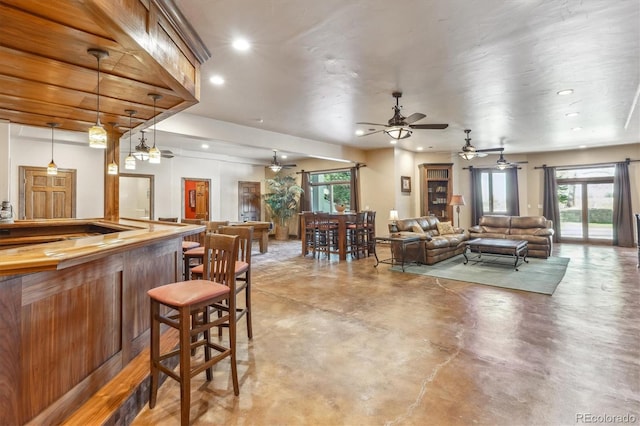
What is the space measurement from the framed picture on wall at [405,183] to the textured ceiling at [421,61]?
3139 millimetres

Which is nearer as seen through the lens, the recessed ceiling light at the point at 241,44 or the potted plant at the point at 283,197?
the recessed ceiling light at the point at 241,44

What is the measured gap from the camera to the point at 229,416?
6.25 ft

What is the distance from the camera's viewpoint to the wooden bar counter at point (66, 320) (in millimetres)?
1395

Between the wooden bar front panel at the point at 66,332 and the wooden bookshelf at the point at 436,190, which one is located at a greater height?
the wooden bookshelf at the point at 436,190

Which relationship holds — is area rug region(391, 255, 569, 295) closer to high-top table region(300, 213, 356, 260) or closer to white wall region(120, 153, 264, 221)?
high-top table region(300, 213, 356, 260)

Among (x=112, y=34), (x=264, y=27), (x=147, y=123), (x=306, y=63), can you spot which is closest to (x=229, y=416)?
(x=112, y=34)

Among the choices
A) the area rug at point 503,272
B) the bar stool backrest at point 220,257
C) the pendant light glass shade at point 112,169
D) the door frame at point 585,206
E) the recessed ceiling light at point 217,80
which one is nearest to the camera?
the bar stool backrest at point 220,257

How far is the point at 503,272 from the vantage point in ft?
18.3

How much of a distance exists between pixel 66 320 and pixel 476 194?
1083 cm

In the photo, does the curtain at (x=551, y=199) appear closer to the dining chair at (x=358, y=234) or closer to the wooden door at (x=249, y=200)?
the dining chair at (x=358, y=234)

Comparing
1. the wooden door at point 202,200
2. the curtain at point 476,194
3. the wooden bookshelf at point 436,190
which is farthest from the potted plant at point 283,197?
the curtain at point 476,194

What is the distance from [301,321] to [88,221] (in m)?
3.12

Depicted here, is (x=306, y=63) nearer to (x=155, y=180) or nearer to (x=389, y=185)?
(x=389, y=185)

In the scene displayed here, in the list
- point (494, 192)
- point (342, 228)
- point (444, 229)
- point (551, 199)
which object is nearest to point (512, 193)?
point (494, 192)
